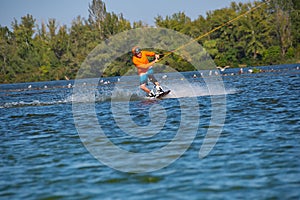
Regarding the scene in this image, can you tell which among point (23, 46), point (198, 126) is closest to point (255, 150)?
point (198, 126)

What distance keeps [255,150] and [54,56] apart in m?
104

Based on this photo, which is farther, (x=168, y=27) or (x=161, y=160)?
(x=168, y=27)

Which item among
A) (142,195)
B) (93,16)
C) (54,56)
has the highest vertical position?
(93,16)

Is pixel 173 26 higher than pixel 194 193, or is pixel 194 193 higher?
pixel 173 26

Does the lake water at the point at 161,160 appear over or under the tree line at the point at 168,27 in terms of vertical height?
under

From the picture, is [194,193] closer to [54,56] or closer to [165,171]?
[165,171]

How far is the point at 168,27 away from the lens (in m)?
104

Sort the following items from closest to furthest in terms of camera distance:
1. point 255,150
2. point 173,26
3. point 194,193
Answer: point 194,193
point 255,150
point 173,26

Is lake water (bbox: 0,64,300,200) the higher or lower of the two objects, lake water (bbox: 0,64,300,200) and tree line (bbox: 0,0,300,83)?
the lower

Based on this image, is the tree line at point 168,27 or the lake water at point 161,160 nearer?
the lake water at point 161,160

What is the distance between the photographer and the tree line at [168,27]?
94.7 meters

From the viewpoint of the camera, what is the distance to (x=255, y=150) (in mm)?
9266

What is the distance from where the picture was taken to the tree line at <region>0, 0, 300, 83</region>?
9468cm

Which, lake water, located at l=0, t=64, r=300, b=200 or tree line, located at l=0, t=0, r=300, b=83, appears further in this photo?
tree line, located at l=0, t=0, r=300, b=83
